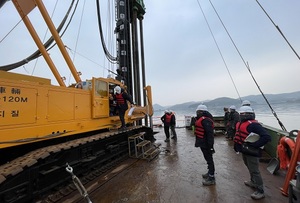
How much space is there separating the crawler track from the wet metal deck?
2.22 feet

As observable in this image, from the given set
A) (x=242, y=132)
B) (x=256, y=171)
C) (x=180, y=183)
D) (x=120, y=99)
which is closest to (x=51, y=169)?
(x=180, y=183)

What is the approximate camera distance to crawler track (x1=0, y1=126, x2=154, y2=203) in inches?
131

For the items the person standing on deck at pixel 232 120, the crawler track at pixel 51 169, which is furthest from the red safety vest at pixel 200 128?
the person standing on deck at pixel 232 120

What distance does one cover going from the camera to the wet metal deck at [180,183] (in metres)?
4.04

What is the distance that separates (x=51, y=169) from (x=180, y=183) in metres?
3.07

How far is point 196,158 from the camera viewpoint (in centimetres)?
719

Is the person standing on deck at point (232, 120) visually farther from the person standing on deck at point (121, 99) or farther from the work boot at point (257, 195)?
the work boot at point (257, 195)

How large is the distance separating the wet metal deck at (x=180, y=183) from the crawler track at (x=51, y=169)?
0.68 m

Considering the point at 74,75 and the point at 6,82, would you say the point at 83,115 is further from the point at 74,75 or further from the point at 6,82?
the point at 6,82

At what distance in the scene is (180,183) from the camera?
4.85 meters

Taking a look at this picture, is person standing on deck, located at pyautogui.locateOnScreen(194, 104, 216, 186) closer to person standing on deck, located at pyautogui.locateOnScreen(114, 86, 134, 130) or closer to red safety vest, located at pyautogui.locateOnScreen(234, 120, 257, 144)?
red safety vest, located at pyautogui.locateOnScreen(234, 120, 257, 144)

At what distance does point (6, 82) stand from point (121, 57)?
753cm

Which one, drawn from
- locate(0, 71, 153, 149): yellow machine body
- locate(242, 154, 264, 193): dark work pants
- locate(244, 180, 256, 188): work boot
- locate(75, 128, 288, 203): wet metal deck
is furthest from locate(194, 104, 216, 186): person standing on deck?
locate(0, 71, 153, 149): yellow machine body

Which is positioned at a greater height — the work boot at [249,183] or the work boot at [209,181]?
the work boot at [209,181]
